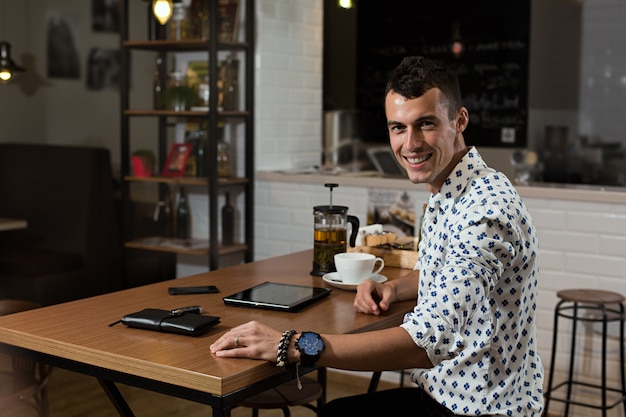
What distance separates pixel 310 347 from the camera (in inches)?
75.7

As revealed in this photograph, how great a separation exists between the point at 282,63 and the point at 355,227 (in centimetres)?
230

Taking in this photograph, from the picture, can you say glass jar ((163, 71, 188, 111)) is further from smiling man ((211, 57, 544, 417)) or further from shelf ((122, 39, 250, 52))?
smiling man ((211, 57, 544, 417))

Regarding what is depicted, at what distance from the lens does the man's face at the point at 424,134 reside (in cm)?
216

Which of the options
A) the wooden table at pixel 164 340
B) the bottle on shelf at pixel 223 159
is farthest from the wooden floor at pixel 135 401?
the wooden table at pixel 164 340

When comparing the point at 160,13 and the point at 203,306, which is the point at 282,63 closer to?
the point at 160,13

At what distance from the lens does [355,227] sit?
10.3 ft

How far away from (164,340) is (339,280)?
804 mm

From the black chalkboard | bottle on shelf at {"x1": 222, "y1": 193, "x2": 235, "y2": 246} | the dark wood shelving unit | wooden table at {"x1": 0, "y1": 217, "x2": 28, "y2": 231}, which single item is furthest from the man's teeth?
the black chalkboard

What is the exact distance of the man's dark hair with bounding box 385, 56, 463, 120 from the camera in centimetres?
214

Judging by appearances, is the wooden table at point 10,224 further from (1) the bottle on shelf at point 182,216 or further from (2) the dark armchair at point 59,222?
(1) the bottle on shelf at point 182,216

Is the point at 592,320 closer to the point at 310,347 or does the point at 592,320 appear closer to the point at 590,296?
the point at 590,296

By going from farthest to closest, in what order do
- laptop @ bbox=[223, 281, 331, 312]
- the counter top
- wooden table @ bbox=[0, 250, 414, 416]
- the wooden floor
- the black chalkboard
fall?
the black chalkboard < the wooden floor < the counter top < laptop @ bbox=[223, 281, 331, 312] < wooden table @ bbox=[0, 250, 414, 416]

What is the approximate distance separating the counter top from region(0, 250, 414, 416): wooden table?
5.65ft

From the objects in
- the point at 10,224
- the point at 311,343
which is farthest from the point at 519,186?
the point at 10,224
